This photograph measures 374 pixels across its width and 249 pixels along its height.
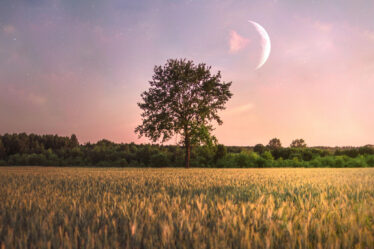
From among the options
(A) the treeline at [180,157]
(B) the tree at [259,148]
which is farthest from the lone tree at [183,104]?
(B) the tree at [259,148]

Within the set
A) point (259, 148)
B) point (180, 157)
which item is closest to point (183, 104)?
point (180, 157)

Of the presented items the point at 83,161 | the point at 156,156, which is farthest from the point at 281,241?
the point at 83,161

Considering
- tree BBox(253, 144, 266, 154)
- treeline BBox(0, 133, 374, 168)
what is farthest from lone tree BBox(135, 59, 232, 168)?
tree BBox(253, 144, 266, 154)

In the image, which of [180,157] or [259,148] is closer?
[180,157]

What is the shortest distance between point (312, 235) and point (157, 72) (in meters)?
24.8

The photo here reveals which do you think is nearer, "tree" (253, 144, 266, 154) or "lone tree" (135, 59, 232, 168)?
"lone tree" (135, 59, 232, 168)

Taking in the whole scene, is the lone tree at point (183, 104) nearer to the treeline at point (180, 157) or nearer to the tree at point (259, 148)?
the treeline at point (180, 157)

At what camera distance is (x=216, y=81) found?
2569cm

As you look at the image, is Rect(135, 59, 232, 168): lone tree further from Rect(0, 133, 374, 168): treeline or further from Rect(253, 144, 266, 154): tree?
Rect(253, 144, 266, 154): tree

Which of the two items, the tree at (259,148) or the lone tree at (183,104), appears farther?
the tree at (259,148)

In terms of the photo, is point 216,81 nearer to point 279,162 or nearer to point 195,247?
point 279,162

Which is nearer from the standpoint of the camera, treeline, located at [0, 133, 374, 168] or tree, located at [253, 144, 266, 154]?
treeline, located at [0, 133, 374, 168]

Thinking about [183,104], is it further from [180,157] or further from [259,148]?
[259,148]

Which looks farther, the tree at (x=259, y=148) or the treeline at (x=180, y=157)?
the tree at (x=259, y=148)
